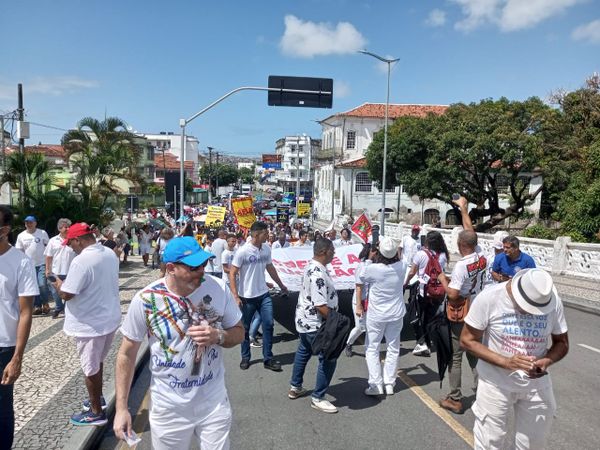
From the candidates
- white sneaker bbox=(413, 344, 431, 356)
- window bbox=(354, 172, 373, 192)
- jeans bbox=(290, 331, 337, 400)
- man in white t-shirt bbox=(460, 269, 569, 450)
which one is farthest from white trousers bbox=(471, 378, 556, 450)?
window bbox=(354, 172, 373, 192)

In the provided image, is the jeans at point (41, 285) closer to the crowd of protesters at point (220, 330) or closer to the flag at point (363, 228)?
the crowd of protesters at point (220, 330)

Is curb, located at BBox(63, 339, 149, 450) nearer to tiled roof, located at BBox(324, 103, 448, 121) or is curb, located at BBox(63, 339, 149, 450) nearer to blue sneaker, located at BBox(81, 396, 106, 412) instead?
blue sneaker, located at BBox(81, 396, 106, 412)

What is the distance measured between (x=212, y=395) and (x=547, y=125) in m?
28.0

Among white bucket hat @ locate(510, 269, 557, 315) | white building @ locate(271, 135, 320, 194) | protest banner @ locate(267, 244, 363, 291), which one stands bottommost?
protest banner @ locate(267, 244, 363, 291)

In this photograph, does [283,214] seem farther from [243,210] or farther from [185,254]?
[185,254]

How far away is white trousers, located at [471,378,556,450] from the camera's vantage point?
319 centimetres

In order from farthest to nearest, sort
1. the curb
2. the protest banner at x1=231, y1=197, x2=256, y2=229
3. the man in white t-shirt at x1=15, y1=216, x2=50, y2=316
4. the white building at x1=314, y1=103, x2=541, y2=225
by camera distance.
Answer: the white building at x1=314, y1=103, x2=541, y2=225, the protest banner at x1=231, y1=197, x2=256, y2=229, the man in white t-shirt at x1=15, y1=216, x2=50, y2=316, the curb

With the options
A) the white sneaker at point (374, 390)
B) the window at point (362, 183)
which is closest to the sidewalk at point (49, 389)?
the white sneaker at point (374, 390)

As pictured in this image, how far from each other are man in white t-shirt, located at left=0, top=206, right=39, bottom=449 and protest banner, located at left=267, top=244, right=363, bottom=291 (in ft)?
17.1

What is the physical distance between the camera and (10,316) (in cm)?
347

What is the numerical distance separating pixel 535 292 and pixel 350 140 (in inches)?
2356

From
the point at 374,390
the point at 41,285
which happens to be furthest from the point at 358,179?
the point at 374,390

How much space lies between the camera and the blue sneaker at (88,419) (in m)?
4.36

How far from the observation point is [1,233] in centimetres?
349
